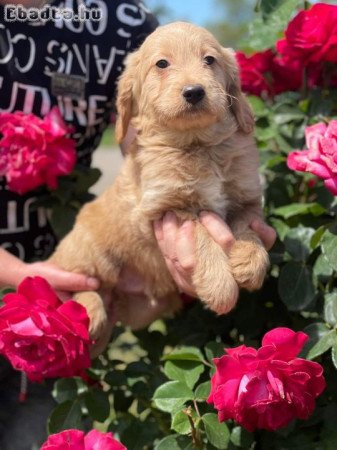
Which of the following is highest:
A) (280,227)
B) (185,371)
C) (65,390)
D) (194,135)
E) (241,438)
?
(194,135)

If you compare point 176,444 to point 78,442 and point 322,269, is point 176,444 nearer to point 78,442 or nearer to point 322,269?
point 78,442

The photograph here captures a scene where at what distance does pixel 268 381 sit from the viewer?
1.54 meters

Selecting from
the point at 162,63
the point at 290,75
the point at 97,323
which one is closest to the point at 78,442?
the point at 97,323

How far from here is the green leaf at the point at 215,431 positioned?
1.71 m

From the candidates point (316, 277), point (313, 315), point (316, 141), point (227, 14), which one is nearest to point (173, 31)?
point (316, 141)

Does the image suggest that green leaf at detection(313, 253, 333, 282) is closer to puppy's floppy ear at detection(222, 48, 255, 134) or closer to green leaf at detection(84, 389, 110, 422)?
puppy's floppy ear at detection(222, 48, 255, 134)

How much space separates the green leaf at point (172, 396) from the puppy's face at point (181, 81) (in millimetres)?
725

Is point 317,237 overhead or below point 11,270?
overhead

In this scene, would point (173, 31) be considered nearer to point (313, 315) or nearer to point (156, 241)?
point (156, 241)

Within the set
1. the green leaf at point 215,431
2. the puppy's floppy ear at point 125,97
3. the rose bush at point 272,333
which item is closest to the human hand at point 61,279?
the rose bush at point 272,333

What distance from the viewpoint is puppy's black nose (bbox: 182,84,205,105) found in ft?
5.81

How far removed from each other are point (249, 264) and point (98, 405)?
642 millimetres

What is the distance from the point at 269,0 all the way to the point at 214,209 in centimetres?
71

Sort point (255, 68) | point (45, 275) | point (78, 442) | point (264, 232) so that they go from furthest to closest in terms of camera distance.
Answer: point (255, 68), point (45, 275), point (264, 232), point (78, 442)
